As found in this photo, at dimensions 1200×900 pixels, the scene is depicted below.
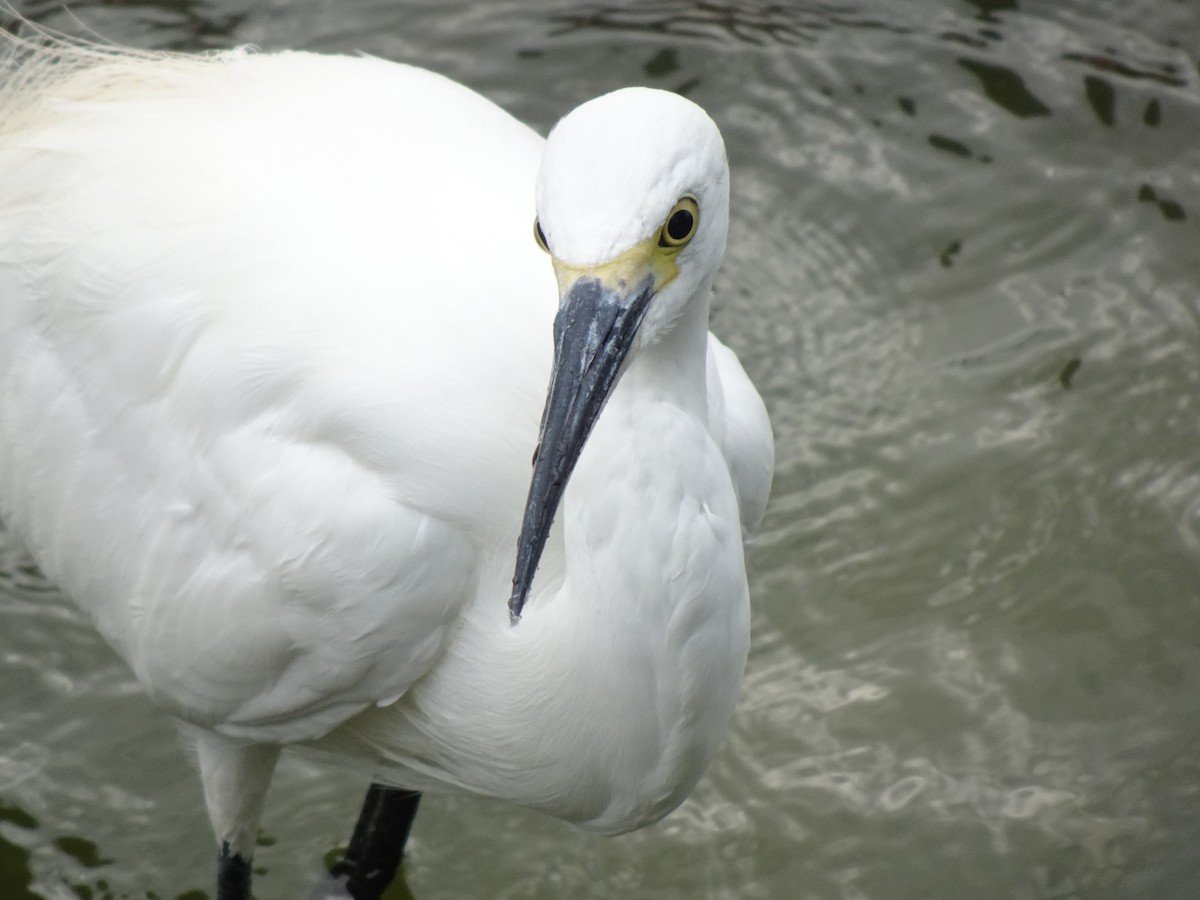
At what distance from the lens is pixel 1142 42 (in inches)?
211

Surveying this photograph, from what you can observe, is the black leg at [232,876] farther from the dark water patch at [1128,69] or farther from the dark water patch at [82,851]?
the dark water patch at [1128,69]

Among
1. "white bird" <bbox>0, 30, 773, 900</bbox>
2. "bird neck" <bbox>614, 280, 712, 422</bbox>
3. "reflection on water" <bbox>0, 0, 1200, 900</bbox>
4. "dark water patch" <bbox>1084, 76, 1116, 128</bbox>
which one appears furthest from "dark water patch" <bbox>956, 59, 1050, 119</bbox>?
"bird neck" <bbox>614, 280, 712, 422</bbox>

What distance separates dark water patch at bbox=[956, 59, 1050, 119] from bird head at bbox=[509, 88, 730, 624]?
11.7 ft

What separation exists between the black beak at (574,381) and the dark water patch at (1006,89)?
12.1 ft

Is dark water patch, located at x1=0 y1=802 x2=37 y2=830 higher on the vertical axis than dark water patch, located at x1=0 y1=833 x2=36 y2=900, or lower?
higher

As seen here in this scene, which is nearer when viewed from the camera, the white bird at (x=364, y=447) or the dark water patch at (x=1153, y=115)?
the white bird at (x=364, y=447)

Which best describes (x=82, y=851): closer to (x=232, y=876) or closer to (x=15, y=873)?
(x=15, y=873)

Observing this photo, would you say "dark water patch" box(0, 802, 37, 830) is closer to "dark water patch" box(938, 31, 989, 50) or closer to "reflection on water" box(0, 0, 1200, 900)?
"reflection on water" box(0, 0, 1200, 900)

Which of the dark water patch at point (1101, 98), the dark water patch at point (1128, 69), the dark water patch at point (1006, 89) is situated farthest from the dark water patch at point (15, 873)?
the dark water patch at point (1128, 69)

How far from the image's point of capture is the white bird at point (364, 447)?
7.50 feet

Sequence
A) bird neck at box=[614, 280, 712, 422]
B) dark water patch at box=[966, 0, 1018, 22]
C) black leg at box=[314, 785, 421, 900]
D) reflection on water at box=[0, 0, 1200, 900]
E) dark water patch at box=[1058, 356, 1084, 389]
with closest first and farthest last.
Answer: bird neck at box=[614, 280, 712, 422] → black leg at box=[314, 785, 421, 900] → reflection on water at box=[0, 0, 1200, 900] → dark water patch at box=[1058, 356, 1084, 389] → dark water patch at box=[966, 0, 1018, 22]

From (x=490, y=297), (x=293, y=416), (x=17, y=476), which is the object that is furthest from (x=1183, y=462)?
(x=17, y=476)

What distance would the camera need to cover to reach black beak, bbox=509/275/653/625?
1.91 meters

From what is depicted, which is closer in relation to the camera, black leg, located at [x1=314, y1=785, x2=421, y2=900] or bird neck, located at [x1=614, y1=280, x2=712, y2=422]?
bird neck, located at [x1=614, y1=280, x2=712, y2=422]
